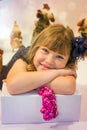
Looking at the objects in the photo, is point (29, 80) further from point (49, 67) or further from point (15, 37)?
point (15, 37)

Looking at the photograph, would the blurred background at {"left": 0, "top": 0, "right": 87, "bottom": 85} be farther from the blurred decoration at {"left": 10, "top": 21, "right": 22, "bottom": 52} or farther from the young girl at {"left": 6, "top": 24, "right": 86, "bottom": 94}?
the young girl at {"left": 6, "top": 24, "right": 86, "bottom": 94}

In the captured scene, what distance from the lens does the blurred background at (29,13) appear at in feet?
4.39

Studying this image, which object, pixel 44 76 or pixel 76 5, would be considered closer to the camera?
pixel 44 76

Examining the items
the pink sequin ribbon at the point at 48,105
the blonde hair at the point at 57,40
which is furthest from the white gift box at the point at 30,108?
the blonde hair at the point at 57,40

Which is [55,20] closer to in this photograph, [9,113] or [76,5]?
[76,5]

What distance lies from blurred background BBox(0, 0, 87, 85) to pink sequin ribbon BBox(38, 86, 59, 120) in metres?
0.73

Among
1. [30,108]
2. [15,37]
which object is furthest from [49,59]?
[15,37]

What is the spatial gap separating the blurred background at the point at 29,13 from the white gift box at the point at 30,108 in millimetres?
699

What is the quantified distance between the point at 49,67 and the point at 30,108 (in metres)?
0.12

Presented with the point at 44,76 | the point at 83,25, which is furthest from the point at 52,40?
the point at 83,25

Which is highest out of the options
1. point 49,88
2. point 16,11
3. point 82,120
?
point 16,11

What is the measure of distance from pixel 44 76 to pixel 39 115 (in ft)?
0.35

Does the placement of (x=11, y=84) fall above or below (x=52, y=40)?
below

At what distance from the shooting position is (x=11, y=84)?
25.2 inches
